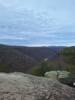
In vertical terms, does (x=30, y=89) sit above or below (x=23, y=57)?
above

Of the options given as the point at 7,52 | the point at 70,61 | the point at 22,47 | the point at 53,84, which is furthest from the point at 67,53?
the point at 53,84

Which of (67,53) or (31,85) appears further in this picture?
(67,53)

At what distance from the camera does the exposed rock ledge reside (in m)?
6.77

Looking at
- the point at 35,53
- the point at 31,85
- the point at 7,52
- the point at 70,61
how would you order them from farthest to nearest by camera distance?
the point at 35,53 → the point at 7,52 → the point at 70,61 → the point at 31,85

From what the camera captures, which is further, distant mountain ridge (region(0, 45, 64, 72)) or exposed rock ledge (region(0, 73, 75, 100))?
distant mountain ridge (region(0, 45, 64, 72))

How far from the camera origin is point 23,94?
678 cm

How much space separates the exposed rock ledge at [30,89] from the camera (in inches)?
267

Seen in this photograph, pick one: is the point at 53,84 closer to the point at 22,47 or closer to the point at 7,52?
the point at 7,52

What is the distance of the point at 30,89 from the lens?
6.96 m

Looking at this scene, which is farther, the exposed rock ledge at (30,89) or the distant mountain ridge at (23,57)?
the distant mountain ridge at (23,57)

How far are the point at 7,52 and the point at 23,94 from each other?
50.0m

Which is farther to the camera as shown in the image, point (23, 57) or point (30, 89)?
point (23, 57)

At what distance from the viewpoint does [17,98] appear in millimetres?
6688

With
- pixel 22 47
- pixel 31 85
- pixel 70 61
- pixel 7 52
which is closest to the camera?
→ pixel 31 85
